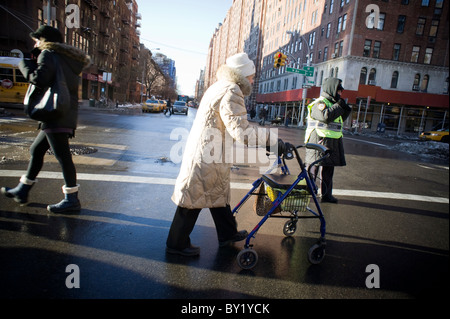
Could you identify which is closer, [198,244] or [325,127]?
[198,244]

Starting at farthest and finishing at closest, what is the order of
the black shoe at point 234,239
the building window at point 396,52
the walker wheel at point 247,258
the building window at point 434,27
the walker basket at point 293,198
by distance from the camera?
the building window at point 396,52 → the building window at point 434,27 → the black shoe at point 234,239 → the walker basket at point 293,198 → the walker wheel at point 247,258

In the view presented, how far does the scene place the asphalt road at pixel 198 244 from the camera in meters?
2.41

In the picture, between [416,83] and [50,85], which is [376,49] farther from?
[50,85]

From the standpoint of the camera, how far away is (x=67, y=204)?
12.0ft

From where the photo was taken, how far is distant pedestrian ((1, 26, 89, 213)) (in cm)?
326

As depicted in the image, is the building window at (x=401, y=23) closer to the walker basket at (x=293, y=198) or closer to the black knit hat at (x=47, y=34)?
the walker basket at (x=293, y=198)

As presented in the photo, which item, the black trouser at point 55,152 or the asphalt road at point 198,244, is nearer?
the asphalt road at point 198,244

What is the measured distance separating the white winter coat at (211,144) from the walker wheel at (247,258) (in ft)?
1.75

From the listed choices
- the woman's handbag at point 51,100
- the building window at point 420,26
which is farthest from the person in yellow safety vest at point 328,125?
the building window at point 420,26

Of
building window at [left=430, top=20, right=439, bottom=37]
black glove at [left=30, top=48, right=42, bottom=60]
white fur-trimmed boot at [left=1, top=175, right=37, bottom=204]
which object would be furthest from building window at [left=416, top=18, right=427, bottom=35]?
white fur-trimmed boot at [left=1, top=175, right=37, bottom=204]

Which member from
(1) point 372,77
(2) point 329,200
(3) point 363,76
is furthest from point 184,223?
(1) point 372,77

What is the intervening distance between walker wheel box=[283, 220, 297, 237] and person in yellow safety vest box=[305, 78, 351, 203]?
1.39 metres

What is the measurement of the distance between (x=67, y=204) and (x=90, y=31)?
45664 mm

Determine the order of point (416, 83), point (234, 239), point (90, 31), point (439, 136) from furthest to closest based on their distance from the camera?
point (90, 31), point (416, 83), point (439, 136), point (234, 239)
